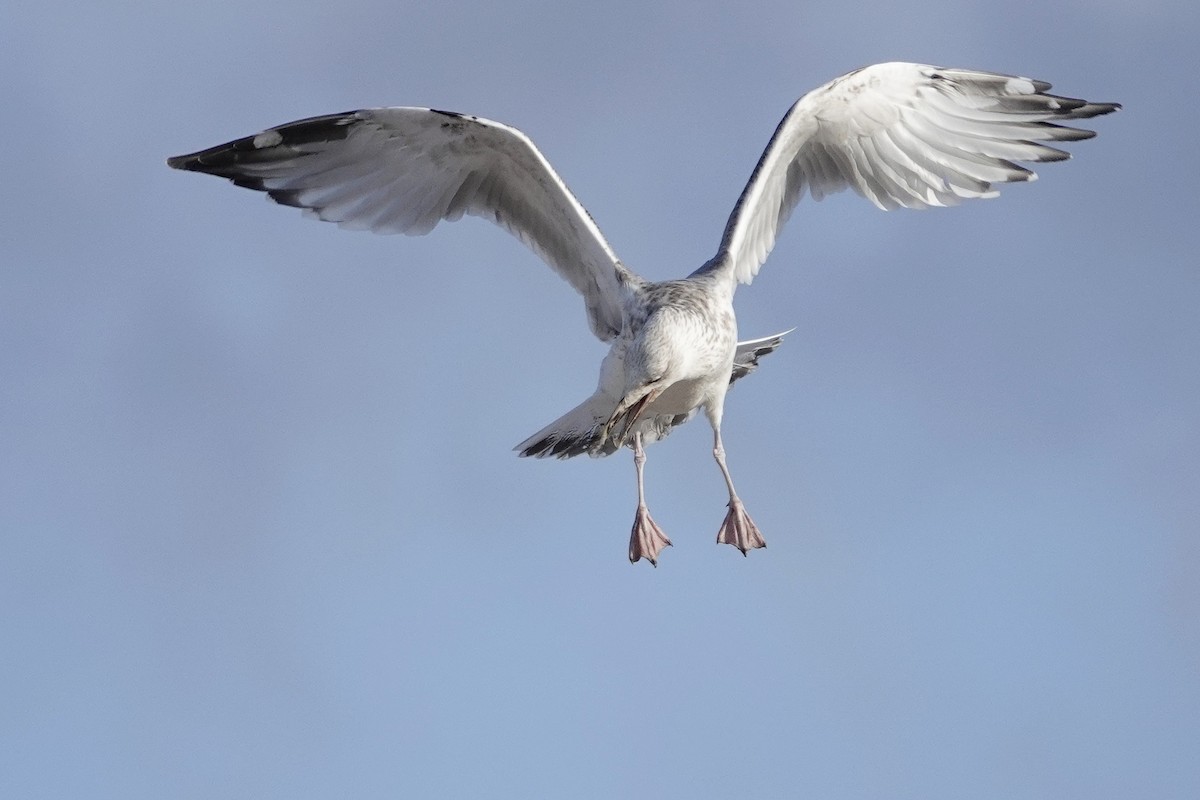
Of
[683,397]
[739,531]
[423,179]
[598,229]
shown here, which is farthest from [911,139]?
[423,179]

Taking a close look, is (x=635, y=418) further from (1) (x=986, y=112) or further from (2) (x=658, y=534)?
(1) (x=986, y=112)

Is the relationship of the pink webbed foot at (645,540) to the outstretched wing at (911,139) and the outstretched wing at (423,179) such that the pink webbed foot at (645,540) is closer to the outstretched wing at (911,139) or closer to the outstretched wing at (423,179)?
the outstretched wing at (423,179)

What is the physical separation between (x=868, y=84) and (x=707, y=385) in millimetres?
2911

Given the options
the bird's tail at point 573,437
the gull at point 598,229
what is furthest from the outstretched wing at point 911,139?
the bird's tail at point 573,437

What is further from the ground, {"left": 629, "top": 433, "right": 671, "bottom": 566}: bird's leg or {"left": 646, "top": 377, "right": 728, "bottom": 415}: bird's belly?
{"left": 646, "top": 377, "right": 728, "bottom": 415}: bird's belly

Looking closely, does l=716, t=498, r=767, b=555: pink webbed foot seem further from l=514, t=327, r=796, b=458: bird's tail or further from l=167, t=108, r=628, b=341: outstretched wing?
l=167, t=108, r=628, b=341: outstretched wing

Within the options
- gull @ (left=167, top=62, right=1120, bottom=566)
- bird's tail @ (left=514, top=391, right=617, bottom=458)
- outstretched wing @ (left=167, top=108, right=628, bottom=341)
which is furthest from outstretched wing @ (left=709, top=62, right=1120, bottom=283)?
bird's tail @ (left=514, top=391, right=617, bottom=458)

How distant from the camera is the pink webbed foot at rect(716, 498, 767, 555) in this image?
1138 cm

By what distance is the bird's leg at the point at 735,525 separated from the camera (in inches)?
448

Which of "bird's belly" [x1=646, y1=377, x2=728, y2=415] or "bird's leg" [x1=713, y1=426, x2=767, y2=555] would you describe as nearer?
"bird's belly" [x1=646, y1=377, x2=728, y2=415]

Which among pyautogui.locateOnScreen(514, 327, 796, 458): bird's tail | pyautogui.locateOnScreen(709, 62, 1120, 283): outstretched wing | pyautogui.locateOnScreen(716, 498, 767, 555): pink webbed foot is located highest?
pyautogui.locateOnScreen(709, 62, 1120, 283): outstretched wing

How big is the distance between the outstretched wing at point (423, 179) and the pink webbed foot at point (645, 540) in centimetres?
146

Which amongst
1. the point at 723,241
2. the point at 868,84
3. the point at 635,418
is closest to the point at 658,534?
the point at 635,418

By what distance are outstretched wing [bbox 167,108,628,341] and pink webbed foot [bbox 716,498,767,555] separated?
1714mm
